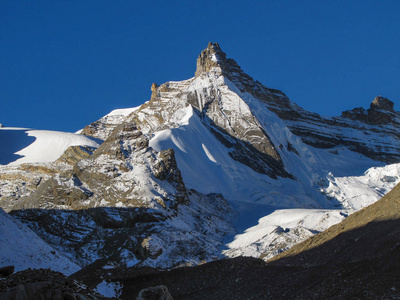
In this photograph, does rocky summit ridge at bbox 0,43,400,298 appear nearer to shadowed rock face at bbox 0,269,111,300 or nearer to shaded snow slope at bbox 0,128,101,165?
shaded snow slope at bbox 0,128,101,165

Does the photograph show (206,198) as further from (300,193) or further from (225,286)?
(225,286)

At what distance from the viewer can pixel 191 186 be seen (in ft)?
387

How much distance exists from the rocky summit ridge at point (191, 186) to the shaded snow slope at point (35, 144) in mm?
20159

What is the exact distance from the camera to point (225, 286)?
32750 millimetres

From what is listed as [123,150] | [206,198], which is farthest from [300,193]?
[123,150]

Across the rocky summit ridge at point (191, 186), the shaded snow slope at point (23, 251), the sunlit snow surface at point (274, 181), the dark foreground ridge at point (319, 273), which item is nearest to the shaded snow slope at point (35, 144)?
the rocky summit ridge at point (191, 186)

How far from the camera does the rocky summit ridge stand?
251 feet

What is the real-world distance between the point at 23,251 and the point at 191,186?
7656 centimetres

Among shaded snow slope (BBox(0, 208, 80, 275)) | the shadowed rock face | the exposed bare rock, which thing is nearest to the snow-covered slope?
shaded snow slope (BBox(0, 208, 80, 275))

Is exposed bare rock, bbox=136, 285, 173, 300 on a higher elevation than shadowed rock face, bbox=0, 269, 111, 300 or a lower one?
lower

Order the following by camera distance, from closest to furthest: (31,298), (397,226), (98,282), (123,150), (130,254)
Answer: (31,298)
(397,226)
(98,282)
(130,254)
(123,150)

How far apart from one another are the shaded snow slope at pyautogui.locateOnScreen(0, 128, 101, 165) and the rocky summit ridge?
2016 centimetres

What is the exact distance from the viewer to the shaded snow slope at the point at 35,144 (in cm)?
14234

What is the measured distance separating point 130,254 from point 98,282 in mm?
32276
